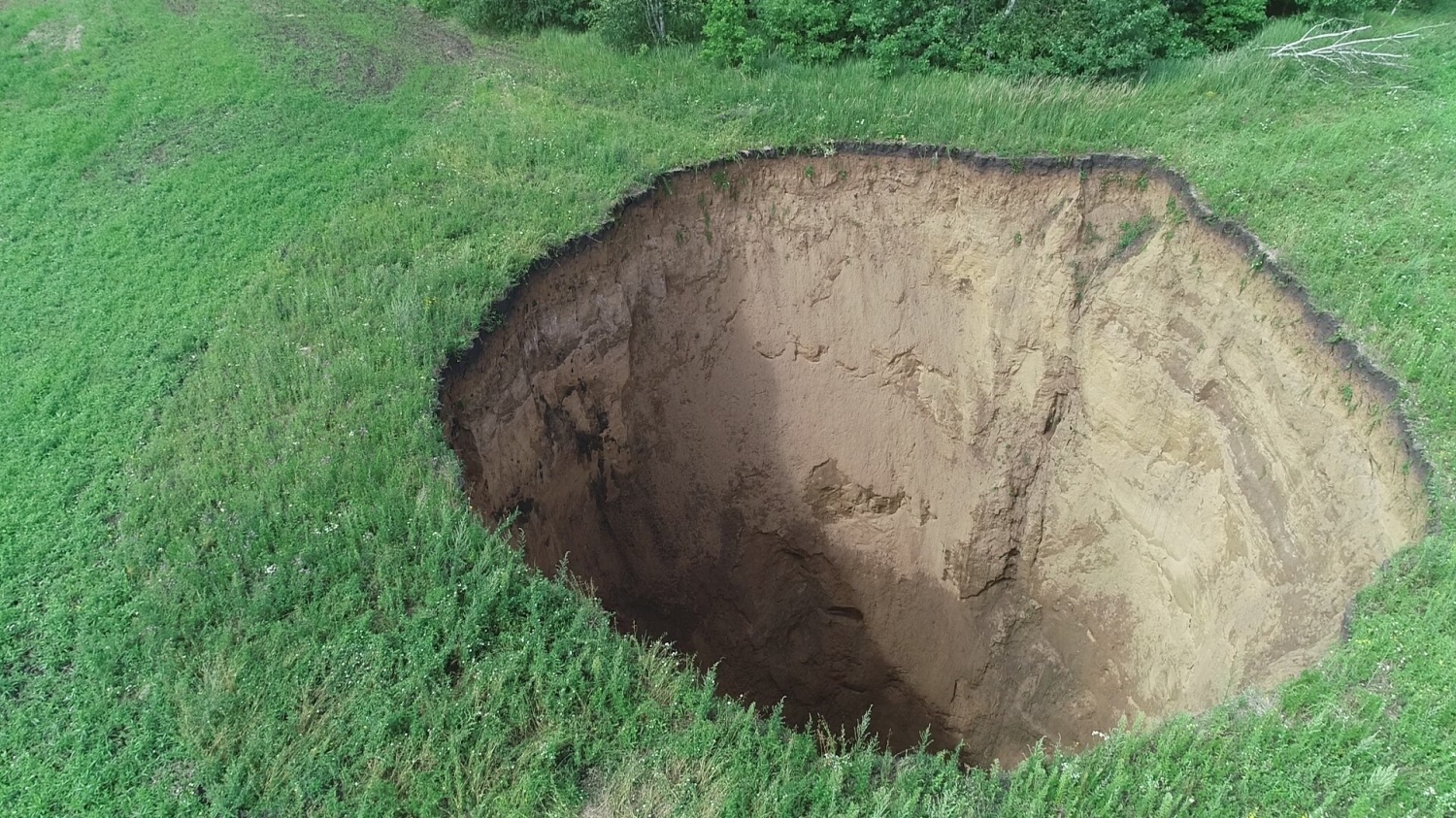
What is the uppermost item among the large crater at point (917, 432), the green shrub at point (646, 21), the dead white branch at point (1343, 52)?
the green shrub at point (646, 21)

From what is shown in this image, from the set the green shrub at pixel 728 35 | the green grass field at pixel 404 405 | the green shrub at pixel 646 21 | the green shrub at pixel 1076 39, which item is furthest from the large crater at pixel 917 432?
the green shrub at pixel 646 21

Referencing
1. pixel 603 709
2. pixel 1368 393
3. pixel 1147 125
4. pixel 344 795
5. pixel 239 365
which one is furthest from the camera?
pixel 1147 125

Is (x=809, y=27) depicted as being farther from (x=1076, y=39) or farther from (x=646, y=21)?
(x=1076, y=39)

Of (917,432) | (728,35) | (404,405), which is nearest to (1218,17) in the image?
(728,35)

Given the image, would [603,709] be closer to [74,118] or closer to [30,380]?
[30,380]

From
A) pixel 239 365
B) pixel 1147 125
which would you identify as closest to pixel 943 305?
pixel 1147 125

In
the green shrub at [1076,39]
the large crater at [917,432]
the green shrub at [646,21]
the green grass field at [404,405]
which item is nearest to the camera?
the green grass field at [404,405]

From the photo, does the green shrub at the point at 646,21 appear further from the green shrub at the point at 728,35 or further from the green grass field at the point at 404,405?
the green shrub at the point at 728,35
